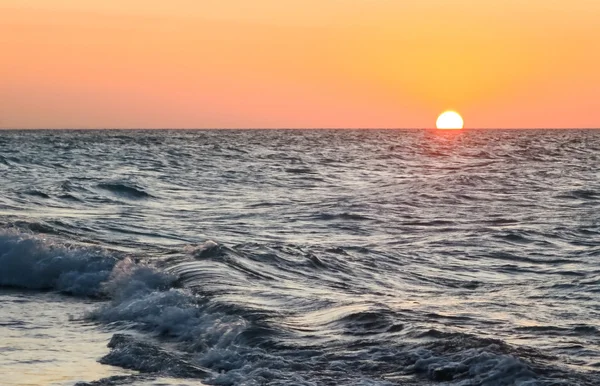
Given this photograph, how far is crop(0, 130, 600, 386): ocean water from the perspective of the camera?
8.63 m

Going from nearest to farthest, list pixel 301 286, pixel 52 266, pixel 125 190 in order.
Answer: pixel 301 286 → pixel 52 266 → pixel 125 190

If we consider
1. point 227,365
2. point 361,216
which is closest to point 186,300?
point 227,365

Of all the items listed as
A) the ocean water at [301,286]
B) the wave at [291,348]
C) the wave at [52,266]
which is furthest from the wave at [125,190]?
the wave at [291,348]

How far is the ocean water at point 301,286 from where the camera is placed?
863cm

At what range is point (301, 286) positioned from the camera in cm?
1319

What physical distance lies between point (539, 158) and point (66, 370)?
4089 cm

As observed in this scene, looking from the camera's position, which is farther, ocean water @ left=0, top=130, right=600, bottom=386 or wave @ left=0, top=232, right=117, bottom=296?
wave @ left=0, top=232, right=117, bottom=296

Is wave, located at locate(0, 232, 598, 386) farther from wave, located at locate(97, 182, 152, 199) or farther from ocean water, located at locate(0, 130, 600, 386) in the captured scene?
wave, located at locate(97, 182, 152, 199)

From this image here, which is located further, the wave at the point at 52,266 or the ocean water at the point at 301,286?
the wave at the point at 52,266

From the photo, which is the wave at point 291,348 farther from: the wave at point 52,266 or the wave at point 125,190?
the wave at point 125,190

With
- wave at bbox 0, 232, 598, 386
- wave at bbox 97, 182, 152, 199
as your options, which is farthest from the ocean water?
wave at bbox 97, 182, 152, 199

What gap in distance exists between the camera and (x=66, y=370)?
8.67m

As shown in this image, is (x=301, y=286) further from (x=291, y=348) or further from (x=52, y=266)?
(x=52, y=266)

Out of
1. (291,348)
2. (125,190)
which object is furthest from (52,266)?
(125,190)
